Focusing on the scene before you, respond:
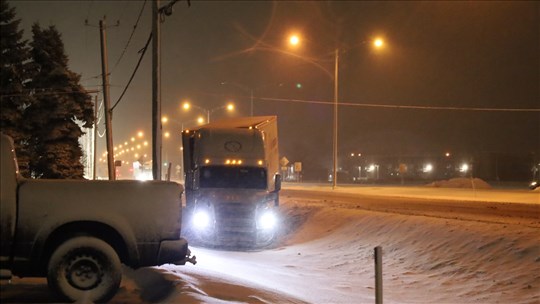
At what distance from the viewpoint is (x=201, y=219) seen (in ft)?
66.7

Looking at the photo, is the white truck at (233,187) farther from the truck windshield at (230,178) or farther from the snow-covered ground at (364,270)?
the snow-covered ground at (364,270)

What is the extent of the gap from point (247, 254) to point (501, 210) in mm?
11305

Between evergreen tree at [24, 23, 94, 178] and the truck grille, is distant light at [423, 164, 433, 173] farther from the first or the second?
the truck grille

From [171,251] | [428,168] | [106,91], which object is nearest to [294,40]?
[106,91]

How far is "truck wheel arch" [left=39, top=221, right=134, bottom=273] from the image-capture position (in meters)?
7.63

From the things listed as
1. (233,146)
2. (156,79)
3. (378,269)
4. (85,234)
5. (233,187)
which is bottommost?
(378,269)

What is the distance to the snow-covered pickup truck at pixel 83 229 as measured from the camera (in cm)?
743

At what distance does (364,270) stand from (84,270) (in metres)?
9.34

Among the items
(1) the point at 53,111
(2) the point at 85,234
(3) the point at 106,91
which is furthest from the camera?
(1) the point at 53,111

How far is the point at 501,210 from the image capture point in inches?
938

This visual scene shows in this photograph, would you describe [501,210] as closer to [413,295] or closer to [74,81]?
[413,295]

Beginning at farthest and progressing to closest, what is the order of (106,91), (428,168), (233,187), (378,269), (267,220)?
(428,168) < (106,91) < (267,220) < (233,187) < (378,269)

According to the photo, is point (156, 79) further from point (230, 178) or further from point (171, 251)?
point (171, 251)

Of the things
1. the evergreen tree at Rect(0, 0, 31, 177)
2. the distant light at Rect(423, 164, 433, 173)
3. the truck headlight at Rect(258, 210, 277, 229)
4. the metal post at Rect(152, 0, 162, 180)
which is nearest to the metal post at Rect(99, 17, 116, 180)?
the evergreen tree at Rect(0, 0, 31, 177)
